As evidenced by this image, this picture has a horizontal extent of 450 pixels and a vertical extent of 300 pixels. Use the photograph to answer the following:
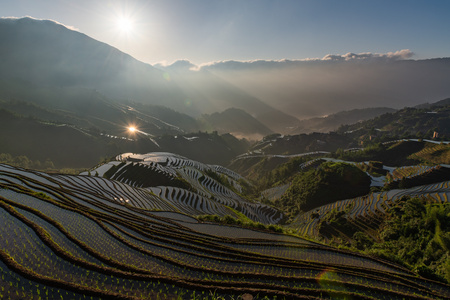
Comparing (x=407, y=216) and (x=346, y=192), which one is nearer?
(x=407, y=216)

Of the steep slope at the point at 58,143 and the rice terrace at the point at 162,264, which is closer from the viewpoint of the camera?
the rice terrace at the point at 162,264

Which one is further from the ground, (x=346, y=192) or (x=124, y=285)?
(x=124, y=285)

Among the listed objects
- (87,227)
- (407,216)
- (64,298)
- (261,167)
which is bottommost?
(261,167)

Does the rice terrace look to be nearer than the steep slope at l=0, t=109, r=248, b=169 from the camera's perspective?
Yes

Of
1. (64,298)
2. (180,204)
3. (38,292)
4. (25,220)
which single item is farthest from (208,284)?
(180,204)

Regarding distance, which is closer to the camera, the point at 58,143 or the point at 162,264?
the point at 162,264

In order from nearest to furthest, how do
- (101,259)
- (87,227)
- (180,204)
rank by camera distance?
1. (101,259)
2. (87,227)
3. (180,204)

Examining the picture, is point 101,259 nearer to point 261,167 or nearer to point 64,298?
point 64,298

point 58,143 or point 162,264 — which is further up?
point 162,264

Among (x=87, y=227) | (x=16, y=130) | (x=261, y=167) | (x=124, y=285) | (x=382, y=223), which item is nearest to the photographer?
(x=124, y=285)
